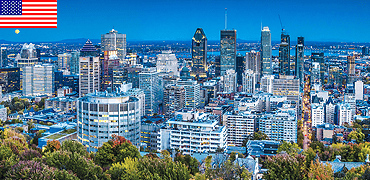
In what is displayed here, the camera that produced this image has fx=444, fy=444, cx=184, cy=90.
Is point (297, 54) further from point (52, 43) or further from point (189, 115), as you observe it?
point (52, 43)

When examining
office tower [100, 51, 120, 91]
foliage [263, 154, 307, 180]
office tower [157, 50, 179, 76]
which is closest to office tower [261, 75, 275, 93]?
office tower [157, 50, 179, 76]

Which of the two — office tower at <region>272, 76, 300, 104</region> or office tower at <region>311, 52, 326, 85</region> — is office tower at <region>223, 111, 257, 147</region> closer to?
office tower at <region>272, 76, 300, 104</region>

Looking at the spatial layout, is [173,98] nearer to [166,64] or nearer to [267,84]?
[267,84]

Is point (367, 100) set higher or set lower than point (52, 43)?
lower

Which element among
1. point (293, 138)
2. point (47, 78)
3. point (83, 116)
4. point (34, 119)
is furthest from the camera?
point (47, 78)

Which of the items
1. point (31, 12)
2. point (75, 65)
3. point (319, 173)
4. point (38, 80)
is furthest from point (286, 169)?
point (75, 65)

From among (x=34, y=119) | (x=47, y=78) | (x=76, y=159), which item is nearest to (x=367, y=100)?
(x=34, y=119)
